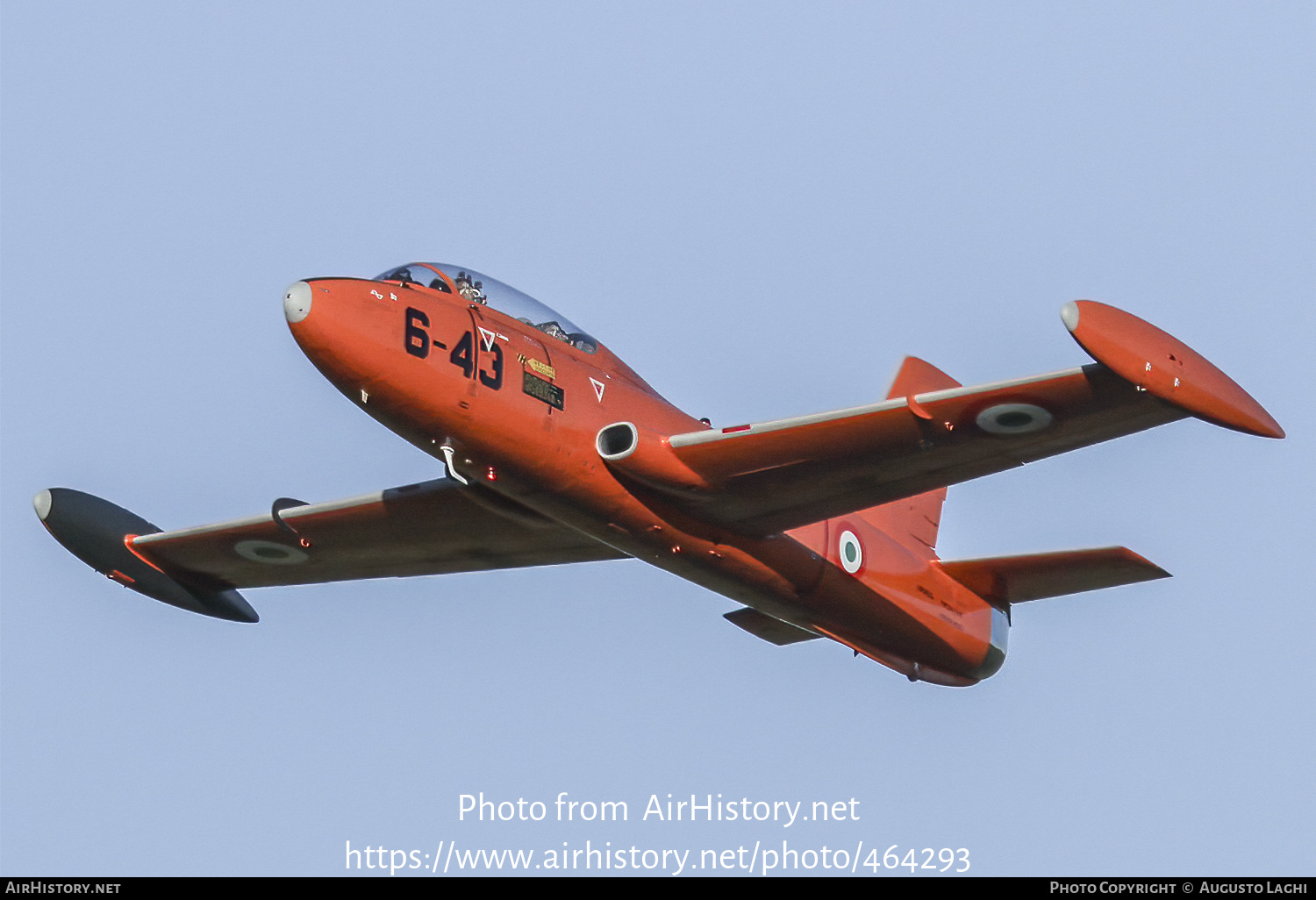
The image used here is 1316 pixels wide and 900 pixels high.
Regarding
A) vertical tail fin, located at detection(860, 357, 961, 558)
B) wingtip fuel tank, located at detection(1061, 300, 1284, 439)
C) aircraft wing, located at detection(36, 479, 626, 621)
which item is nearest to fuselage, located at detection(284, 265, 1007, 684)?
vertical tail fin, located at detection(860, 357, 961, 558)

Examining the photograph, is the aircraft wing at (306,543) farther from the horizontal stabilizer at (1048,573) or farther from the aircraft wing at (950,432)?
the horizontal stabilizer at (1048,573)

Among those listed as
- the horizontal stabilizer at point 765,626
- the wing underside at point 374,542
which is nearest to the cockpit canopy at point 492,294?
the wing underside at point 374,542

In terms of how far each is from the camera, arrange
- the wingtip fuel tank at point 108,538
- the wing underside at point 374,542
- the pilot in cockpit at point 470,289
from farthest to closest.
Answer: the wingtip fuel tank at point 108,538
the wing underside at point 374,542
the pilot in cockpit at point 470,289

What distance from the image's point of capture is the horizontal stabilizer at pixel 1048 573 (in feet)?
83.8

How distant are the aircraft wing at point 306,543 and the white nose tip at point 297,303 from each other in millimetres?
4321

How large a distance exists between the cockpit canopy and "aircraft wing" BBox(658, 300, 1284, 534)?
1.97 m

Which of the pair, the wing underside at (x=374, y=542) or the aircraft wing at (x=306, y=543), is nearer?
the wing underside at (x=374, y=542)

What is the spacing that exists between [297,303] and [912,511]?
465 inches

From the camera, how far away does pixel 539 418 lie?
22188 millimetres

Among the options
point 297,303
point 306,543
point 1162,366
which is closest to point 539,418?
point 297,303

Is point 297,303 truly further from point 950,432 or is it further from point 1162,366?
point 1162,366

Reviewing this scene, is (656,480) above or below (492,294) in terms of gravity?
below

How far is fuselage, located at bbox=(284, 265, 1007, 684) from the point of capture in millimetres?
21250

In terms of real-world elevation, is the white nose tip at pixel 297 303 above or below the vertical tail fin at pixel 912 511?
below
